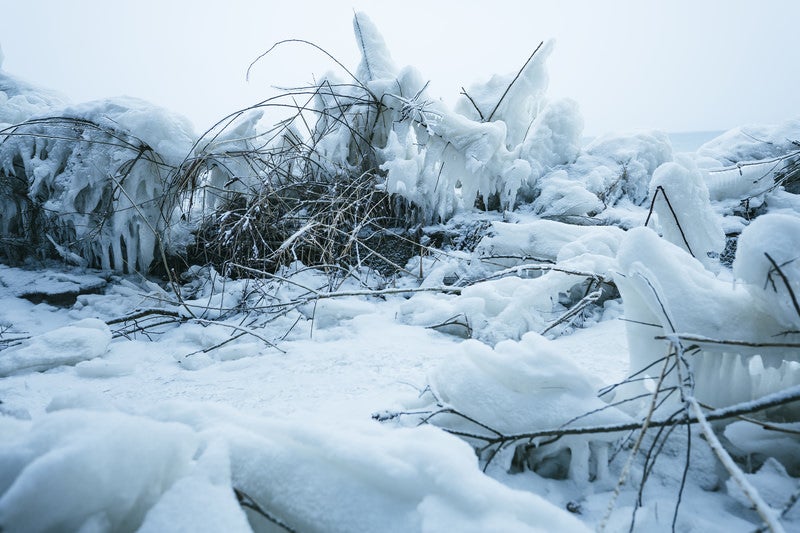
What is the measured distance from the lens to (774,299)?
34.4 inches

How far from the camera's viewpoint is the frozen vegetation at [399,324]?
2.13 feet

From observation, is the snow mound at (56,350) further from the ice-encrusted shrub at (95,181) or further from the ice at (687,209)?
the ice at (687,209)

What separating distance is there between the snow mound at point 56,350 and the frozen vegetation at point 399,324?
12mm

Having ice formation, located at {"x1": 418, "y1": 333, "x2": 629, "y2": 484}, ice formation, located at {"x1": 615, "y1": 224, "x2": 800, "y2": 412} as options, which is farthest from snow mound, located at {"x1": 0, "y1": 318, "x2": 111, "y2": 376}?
ice formation, located at {"x1": 615, "y1": 224, "x2": 800, "y2": 412}

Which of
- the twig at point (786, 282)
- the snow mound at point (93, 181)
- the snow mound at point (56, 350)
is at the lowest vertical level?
the snow mound at point (56, 350)

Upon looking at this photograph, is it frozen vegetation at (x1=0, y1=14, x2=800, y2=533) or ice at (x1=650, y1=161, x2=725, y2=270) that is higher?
ice at (x1=650, y1=161, x2=725, y2=270)

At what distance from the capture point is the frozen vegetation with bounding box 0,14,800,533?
0.65 meters

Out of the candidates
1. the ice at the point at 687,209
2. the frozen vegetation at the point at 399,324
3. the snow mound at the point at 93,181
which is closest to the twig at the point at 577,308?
the frozen vegetation at the point at 399,324

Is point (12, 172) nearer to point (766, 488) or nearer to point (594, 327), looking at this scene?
point (594, 327)

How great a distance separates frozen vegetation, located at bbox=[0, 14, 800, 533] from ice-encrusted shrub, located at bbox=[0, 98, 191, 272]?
0.02m

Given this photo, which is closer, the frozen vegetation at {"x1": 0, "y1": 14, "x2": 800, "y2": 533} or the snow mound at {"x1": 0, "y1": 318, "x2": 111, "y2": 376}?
the frozen vegetation at {"x1": 0, "y1": 14, "x2": 800, "y2": 533}

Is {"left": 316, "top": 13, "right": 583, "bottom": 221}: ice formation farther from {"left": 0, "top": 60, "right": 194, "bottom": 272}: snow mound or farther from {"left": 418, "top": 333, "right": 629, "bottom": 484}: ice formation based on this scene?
{"left": 418, "top": 333, "right": 629, "bottom": 484}: ice formation

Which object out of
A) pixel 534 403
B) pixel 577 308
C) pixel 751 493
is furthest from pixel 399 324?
pixel 751 493

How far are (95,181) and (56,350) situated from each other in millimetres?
1753
